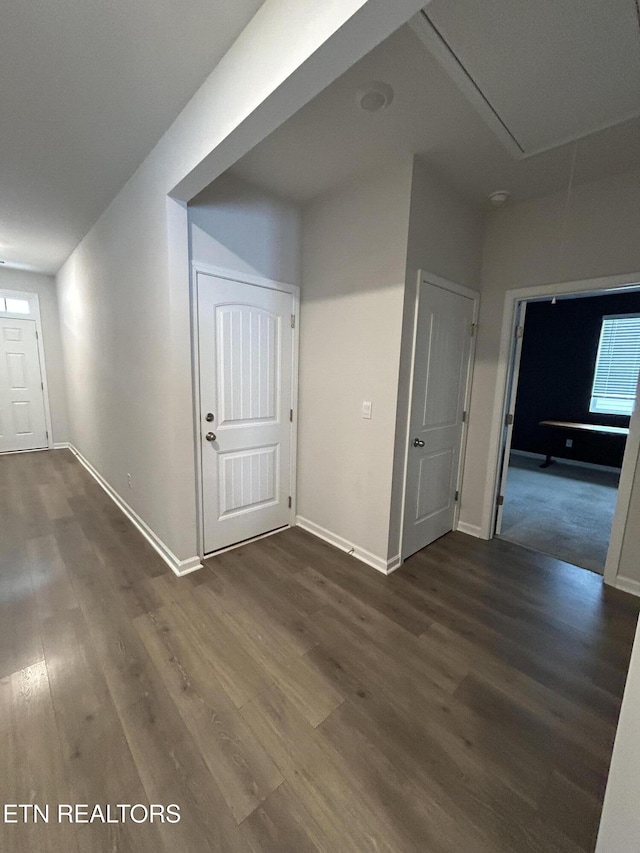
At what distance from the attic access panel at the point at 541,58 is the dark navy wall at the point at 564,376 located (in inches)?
151

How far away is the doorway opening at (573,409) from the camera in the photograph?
397 centimetres

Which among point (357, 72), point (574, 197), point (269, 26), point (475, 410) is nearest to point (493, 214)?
point (574, 197)

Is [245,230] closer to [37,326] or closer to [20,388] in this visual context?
[37,326]

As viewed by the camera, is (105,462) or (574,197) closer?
(574,197)

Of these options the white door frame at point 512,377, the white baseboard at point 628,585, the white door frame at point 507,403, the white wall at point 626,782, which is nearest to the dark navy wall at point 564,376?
the white door frame at point 512,377

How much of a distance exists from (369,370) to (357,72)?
1.47 meters

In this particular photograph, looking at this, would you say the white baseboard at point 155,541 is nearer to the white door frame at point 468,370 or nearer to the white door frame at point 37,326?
the white door frame at point 468,370

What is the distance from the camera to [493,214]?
268 centimetres

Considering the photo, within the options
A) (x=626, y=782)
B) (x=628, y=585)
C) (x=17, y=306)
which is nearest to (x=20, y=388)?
(x=17, y=306)

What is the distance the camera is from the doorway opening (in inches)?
156

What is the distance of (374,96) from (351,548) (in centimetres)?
271

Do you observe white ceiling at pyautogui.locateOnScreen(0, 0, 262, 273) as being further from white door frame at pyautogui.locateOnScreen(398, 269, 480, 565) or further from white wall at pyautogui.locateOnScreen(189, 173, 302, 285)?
white door frame at pyautogui.locateOnScreen(398, 269, 480, 565)

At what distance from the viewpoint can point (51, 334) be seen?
5355 millimetres

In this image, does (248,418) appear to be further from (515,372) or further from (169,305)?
(515,372)
